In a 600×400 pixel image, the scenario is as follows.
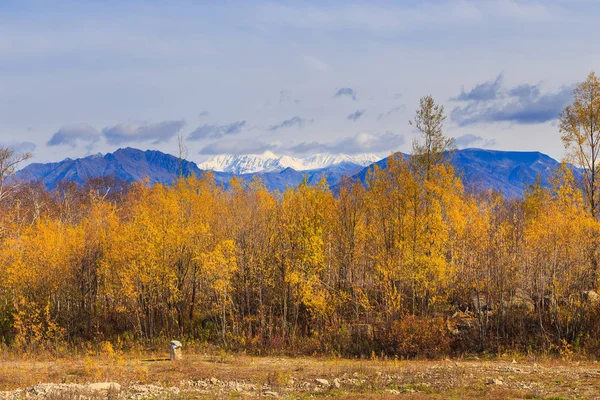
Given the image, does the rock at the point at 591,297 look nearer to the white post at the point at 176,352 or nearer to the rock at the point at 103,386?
the white post at the point at 176,352

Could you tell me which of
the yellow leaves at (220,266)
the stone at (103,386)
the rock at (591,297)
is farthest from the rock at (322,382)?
the rock at (591,297)

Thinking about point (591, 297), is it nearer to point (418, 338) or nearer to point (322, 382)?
point (418, 338)

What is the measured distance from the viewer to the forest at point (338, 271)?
32.4m

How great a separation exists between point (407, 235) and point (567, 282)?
1133 cm

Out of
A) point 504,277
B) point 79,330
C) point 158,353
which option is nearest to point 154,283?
point 158,353

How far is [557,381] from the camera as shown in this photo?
21.5 m

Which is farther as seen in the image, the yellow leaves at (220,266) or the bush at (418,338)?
the yellow leaves at (220,266)

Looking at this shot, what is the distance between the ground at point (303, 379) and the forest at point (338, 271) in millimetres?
4496

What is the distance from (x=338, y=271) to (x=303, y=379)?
17.8 m

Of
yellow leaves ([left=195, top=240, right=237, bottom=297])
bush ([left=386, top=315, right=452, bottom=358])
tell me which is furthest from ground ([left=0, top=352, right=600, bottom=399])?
yellow leaves ([left=195, top=240, right=237, bottom=297])

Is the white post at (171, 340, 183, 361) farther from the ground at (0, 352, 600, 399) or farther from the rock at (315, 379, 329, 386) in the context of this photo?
the rock at (315, 379, 329, 386)

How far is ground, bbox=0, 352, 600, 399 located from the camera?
63.8 feet

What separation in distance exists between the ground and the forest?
14.8 ft

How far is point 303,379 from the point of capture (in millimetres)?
23109
